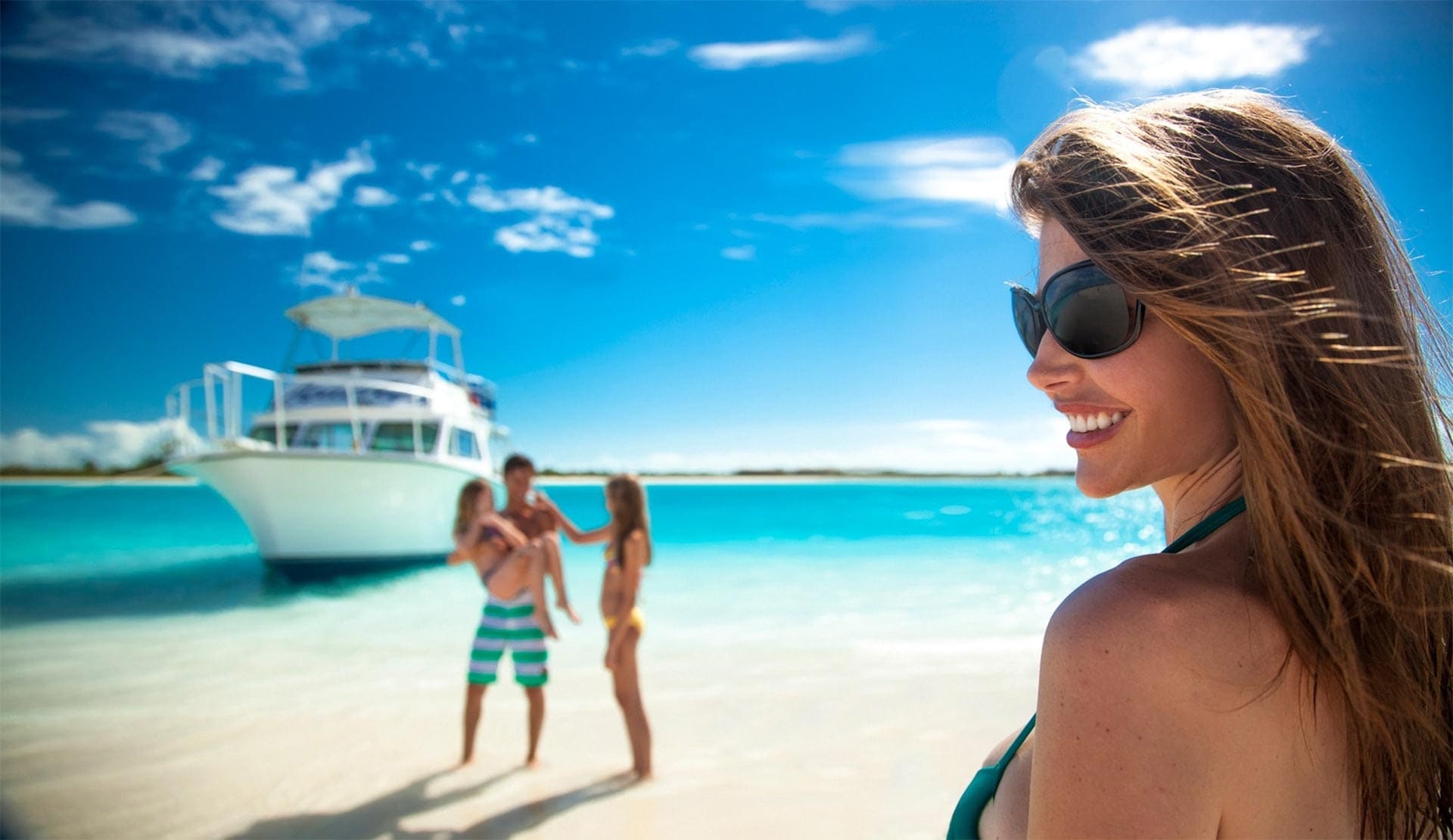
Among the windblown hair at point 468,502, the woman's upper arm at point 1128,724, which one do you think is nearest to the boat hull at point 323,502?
the windblown hair at point 468,502

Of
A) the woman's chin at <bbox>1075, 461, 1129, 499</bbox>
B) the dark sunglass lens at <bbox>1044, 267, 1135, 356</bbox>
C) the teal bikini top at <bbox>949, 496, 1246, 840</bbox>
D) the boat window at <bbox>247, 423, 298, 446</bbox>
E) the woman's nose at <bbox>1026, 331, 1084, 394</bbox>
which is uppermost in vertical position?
the boat window at <bbox>247, 423, 298, 446</bbox>

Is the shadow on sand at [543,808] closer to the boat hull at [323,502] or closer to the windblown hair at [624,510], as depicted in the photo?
the windblown hair at [624,510]

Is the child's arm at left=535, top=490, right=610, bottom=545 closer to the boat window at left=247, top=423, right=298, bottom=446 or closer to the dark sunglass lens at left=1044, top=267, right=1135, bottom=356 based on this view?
the dark sunglass lens at left=1044, top=267, right=1135, bottom=356

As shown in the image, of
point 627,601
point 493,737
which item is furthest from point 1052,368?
point 493,737

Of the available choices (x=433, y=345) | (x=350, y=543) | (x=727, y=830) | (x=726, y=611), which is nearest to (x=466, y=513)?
(x=727, y=830)

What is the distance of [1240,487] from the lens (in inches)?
32.4

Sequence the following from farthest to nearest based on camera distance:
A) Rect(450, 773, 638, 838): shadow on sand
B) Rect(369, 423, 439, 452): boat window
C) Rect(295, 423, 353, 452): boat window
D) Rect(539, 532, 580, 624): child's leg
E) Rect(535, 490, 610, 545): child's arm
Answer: Rect(369, 423, 439, 452): boat window < Rect(295, 423, 353, 452): boat window < Rect(535, 490, 610, 545): child's arm < Rect(539, 532, 580, 624): child's leg < Rect(450, 773, 638, 838): shadow on sand

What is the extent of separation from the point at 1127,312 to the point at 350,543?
15.7m

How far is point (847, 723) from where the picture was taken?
6297 millimetres

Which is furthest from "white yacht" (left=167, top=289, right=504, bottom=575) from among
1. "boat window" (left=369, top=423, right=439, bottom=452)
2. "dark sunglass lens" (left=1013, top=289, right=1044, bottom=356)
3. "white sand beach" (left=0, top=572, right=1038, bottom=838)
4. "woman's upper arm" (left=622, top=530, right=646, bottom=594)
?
"dark sunglass lens" (left=1013, top=289, right=1044, bottom=356)

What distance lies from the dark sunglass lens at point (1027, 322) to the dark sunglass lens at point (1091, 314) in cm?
13

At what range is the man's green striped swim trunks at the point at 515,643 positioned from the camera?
5426mm

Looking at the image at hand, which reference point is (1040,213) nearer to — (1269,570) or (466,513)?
(1269,570)

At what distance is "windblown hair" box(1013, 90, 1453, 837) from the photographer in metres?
0.74
